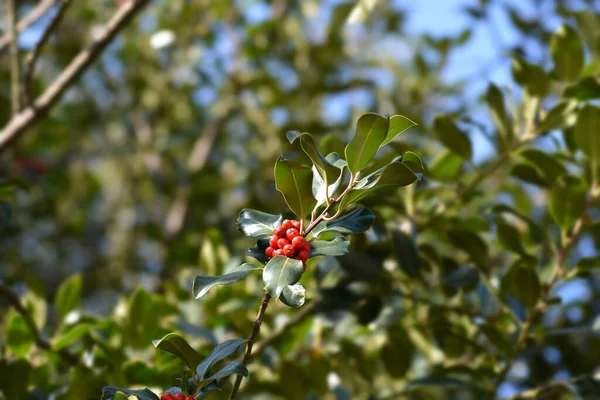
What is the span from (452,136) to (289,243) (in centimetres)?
72

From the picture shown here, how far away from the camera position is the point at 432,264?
162cm

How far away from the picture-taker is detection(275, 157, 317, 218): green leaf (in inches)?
35.0

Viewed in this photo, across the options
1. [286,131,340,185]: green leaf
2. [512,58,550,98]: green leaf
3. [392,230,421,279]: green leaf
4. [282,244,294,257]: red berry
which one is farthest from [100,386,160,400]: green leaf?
[512,58,550,98]: green leaf

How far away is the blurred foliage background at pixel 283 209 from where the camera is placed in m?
1.40

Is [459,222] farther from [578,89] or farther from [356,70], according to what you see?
[356,70]

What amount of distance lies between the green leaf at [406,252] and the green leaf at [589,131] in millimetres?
405

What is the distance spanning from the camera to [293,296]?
0.82m

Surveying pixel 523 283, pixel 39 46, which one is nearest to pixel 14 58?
pixel 39 46

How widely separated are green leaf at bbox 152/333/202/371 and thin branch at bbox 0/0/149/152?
2.98ft

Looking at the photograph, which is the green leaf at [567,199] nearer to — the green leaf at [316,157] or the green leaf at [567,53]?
the green leaf at [567,53]

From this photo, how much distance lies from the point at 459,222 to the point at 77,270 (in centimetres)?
270

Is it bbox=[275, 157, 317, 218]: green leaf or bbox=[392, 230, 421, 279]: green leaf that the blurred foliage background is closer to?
bbox=[392, 230, 421, 279]: green leaf

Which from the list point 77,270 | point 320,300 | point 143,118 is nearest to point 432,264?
point 320,300

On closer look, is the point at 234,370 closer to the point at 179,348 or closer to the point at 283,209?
the point at 179,348
